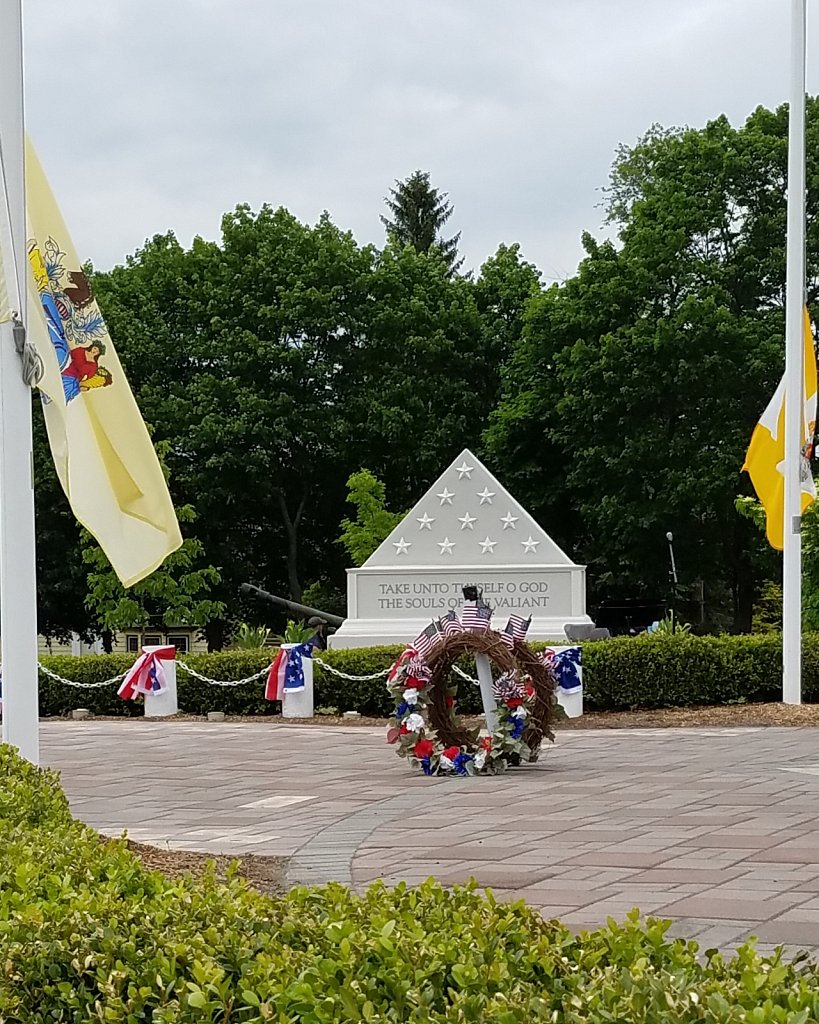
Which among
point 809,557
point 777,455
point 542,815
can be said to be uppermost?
point 777,455

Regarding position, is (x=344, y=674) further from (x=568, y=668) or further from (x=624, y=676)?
(x=624, y=676)

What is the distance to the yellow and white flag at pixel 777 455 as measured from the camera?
56.0ft

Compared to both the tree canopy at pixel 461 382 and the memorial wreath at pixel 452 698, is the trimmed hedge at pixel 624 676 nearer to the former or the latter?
the memorial wreath at pixel 452 698

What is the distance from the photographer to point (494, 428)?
34.8m

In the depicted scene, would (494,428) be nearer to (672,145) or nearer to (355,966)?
(672,145)

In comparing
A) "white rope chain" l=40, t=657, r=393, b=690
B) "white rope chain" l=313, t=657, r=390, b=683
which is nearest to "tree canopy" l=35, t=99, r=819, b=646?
"white rope chain" l=40, t=657, r=393, b=690

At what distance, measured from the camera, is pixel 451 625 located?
445 inches

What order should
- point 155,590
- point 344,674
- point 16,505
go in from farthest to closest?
point 155,590 < point 344,674 < point 16,505

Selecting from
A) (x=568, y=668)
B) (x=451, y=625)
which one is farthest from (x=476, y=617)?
(x=568, y=668)

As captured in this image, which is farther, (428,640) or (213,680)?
(213,680)

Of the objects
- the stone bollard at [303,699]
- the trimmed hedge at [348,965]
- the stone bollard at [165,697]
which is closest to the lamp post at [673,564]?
the stone bollard at [303,699]

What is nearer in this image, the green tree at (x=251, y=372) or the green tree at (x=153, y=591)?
the green tree at (x=153, y=591)

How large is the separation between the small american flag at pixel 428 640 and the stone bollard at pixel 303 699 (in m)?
6.24

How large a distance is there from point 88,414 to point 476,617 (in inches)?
170
